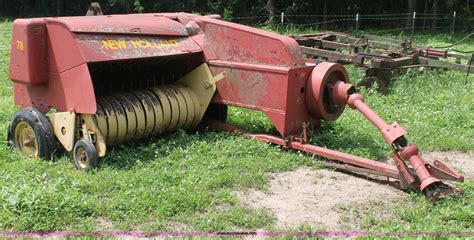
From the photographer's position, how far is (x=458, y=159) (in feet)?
20.0

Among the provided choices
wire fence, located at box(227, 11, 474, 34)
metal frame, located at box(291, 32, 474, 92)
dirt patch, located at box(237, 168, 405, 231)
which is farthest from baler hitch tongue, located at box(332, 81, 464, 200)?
wire fence, located at box(227, 11, 474, 34)

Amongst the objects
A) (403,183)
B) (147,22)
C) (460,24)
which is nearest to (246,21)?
(460,24)

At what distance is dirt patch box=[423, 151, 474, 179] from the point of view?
5.74 m

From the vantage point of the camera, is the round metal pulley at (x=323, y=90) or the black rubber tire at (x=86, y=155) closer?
the black rubber tire at (x=86, y=155)

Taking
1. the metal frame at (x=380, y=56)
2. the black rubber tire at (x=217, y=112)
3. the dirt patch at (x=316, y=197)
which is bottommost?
the dirt patch at (x=316, y=197)

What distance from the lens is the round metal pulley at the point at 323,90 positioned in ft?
19.4

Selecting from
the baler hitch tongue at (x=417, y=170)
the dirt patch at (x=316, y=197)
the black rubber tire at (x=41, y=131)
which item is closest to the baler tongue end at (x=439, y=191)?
the baler hitch tongue at (x=417, y=170)

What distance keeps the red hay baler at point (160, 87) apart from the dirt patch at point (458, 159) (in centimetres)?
101

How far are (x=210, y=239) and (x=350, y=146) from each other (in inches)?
106

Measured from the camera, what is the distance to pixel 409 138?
262 inches

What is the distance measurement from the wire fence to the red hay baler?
15.3m

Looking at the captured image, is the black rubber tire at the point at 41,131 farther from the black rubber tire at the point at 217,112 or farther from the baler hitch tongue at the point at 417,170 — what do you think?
the baler hitch tongue at the point at 417,170

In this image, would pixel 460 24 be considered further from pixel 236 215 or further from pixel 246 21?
pixel 236 215

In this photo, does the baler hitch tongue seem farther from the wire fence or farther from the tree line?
the tree line
